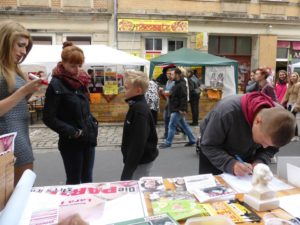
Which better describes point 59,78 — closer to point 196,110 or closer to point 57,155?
point 57,155

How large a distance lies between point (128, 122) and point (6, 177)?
138 centimetres

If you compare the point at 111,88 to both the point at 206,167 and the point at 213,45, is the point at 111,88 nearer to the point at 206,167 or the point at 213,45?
the point at 206,167

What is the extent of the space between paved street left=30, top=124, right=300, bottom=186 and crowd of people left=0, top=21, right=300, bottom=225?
78.2 inches

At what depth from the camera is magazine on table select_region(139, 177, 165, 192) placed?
1.83 m

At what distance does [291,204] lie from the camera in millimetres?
1688

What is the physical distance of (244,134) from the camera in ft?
6.75

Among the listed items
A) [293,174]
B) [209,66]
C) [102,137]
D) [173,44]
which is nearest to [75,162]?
[293,174]

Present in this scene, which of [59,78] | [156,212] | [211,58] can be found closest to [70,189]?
[156,212]

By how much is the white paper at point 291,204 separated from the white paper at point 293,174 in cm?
16

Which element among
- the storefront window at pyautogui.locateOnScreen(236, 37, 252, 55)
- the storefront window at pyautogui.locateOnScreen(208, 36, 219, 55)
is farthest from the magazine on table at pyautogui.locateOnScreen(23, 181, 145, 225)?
the storefront window at pyautogui.locateOnScreen(236, 37, 252, 55)

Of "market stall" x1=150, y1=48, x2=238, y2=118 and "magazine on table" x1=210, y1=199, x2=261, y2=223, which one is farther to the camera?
"market stall" x1=150, y1=48, x2=238, y2=118

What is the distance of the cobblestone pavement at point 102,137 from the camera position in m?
6.97

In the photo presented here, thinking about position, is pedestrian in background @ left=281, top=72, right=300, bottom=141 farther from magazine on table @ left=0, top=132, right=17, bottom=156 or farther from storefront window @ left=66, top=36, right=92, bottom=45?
storefront window @ left=66, top=36, right=92, bottom=45

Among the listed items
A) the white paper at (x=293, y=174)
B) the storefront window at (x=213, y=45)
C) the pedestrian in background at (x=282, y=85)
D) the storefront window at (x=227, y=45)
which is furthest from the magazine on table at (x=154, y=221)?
the storefront window at (x=227, y=45)
